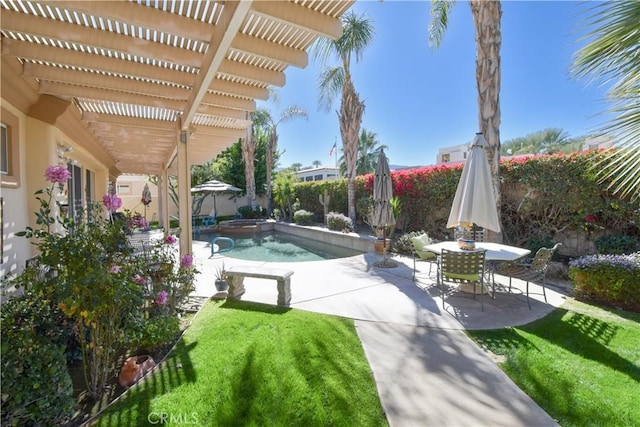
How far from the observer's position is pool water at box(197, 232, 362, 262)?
1113cm

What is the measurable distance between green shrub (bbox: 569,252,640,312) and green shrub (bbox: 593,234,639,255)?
1.30 m

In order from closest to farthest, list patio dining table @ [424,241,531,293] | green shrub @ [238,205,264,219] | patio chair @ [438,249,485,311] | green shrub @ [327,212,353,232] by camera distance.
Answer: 1. patio chair @ [438,249,485,311]
2. patio dining table @ [424,241,531,293]
3. green shrub @ [327,212,353,232]
4. green shrub @ [238,205,264,219]

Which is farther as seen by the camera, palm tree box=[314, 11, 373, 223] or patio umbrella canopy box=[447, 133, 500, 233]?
palm tree box=[314, 11, 373, 223]

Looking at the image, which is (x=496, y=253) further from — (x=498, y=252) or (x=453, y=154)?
(x=453, y=154)

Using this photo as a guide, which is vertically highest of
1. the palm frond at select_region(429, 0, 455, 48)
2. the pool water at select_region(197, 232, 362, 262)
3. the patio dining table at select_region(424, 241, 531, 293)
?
the palm frond at select_region(429, 0, 455, 48)

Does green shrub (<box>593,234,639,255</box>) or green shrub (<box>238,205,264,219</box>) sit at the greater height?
green shrub (<box>238,205,264,219</box>)

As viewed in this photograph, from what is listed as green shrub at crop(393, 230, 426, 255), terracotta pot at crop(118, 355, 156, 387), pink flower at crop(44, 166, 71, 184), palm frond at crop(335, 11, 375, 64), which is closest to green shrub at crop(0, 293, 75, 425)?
terracotta pot at crop(118, 355, 156, 387)

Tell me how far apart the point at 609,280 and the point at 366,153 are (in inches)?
1354

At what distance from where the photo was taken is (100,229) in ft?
9.73

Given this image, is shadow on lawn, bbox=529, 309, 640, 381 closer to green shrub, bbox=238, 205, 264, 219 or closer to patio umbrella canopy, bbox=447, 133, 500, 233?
patio umbrella canopy, bbox=447, 133, 500, 233

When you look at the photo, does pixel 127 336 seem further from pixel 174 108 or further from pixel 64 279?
pixel 174 108

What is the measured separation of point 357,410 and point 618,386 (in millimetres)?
2699

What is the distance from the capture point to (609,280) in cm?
498

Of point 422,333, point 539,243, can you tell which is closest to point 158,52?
point 422,333
